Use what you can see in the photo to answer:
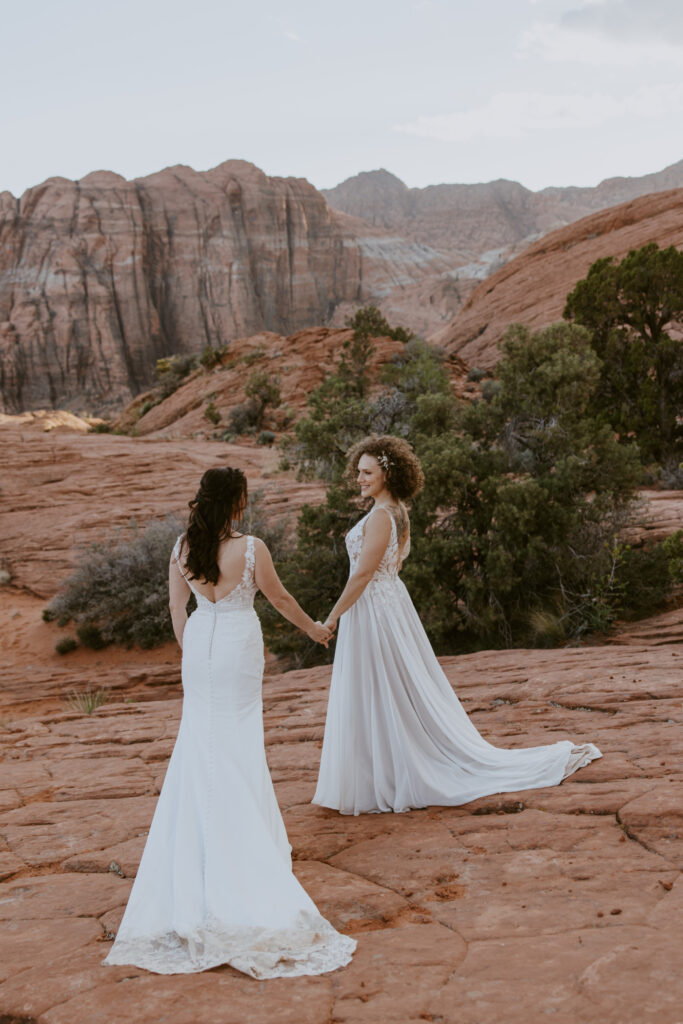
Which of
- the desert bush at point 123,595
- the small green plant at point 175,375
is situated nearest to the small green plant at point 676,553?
the desert bush at point 123,595

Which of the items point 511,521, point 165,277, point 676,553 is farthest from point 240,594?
point 165,277

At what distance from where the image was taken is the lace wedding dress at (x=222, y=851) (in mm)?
2918

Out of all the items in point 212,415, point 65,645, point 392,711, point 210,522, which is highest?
point 212,415

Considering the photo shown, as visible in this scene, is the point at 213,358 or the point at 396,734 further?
the point at 213,358

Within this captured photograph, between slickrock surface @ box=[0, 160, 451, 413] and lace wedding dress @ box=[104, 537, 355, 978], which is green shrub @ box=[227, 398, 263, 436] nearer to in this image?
lace wedding dress @ box=[104, 537, 355, 978]

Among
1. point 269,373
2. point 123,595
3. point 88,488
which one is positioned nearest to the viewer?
point 123,595

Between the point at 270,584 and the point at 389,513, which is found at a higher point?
the point at 389,513

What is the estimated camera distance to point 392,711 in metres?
4.43

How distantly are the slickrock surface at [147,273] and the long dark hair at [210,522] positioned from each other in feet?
187

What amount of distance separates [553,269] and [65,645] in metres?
26.0

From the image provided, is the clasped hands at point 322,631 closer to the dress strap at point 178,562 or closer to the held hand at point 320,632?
the held hand at point 320,632

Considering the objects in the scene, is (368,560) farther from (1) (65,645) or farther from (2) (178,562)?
(1) (65,645)

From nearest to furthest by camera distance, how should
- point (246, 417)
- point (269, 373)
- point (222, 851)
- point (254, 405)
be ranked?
point (222, 851) → point (246, 417) → point (254, 405) → point (269, 373)

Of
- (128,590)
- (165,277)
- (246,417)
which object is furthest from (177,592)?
(165,277)
